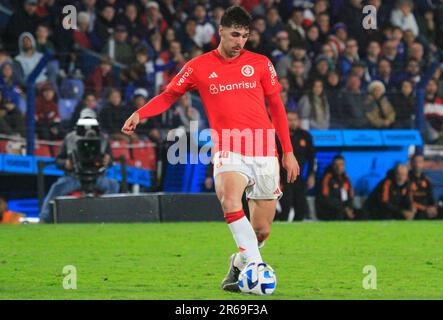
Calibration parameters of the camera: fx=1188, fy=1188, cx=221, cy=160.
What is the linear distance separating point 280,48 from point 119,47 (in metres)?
2.73

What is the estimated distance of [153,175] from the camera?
56.9ft

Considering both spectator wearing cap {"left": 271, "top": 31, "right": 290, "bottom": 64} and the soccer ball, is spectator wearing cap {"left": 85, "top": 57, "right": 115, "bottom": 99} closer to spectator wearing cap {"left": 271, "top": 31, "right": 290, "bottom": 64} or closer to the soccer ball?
spectator wearing cap {"left": 271, "top": 31, "right": 290, "bottom": 64}

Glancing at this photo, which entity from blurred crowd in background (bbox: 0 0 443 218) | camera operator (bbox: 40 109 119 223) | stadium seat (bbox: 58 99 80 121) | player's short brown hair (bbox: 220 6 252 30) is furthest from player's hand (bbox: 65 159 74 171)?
player's short brown hair (bbox: 220 6 252 30)

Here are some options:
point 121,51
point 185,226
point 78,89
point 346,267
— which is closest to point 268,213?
point 346,267

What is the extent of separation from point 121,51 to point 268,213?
11.5 m

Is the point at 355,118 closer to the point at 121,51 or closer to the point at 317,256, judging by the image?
the point at 121,51

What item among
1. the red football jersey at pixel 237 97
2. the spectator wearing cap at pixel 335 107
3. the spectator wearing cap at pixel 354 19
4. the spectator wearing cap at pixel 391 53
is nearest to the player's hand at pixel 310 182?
the spectator wearing cap at pixel 335 107

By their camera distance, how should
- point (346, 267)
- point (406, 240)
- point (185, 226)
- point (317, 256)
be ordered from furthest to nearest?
point (185, 226)
point (406, 240)
point (317, 256)
point (346, 267)

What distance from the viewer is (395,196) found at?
681 inches

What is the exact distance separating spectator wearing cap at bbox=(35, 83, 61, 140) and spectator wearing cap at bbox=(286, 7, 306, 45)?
16.6ft

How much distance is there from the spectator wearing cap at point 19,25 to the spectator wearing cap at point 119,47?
3.99ft

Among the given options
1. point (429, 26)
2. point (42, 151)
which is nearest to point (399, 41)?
point (429, 26)

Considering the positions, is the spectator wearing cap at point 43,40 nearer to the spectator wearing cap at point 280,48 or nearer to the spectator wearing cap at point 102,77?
the spectator wearing cap at point 102,77

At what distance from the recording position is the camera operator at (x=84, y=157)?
15992mm
